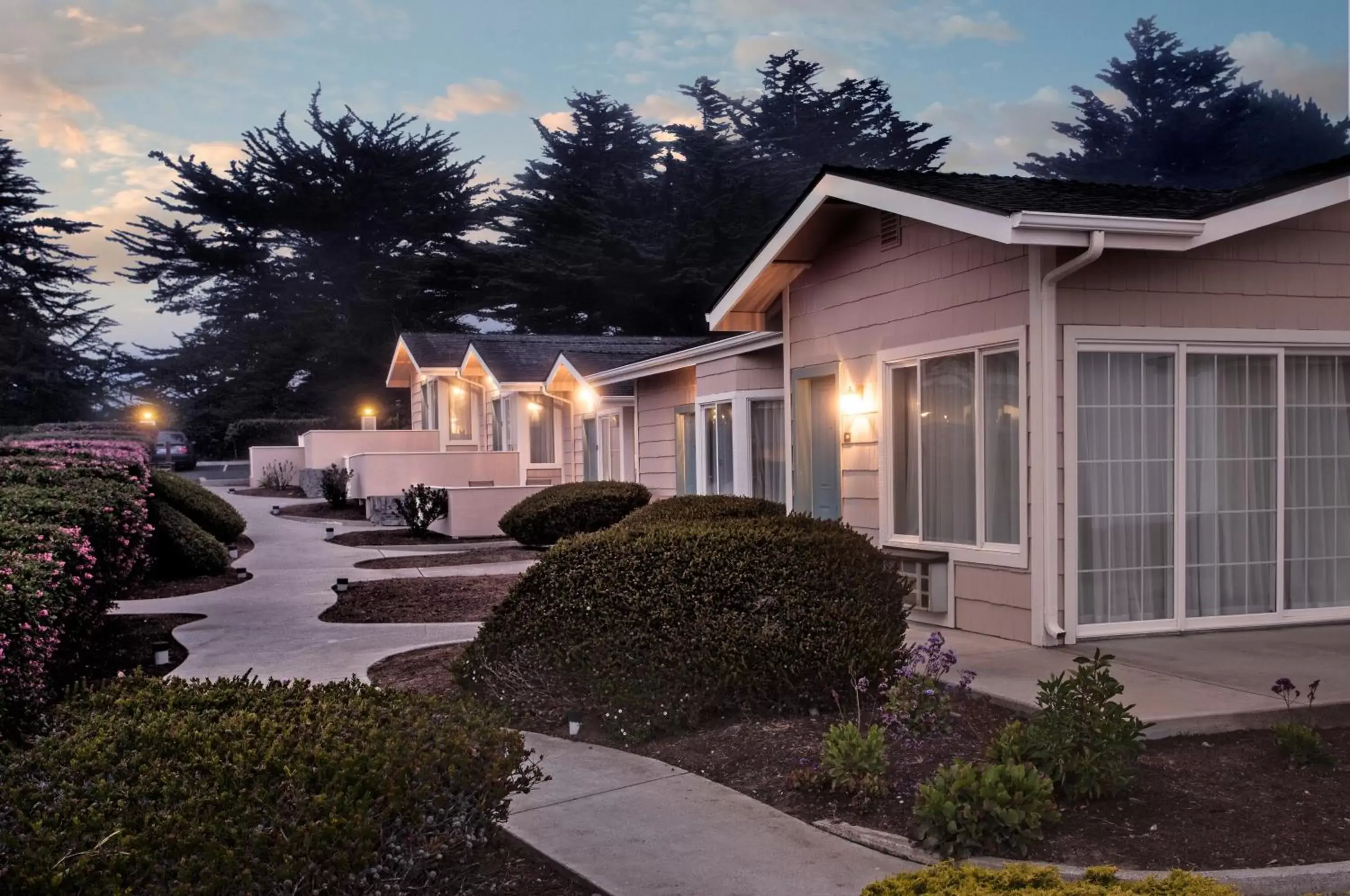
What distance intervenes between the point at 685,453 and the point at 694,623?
10.3m

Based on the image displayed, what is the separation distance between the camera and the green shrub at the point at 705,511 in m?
7.66

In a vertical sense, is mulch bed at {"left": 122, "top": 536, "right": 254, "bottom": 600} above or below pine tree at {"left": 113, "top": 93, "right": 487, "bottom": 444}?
below

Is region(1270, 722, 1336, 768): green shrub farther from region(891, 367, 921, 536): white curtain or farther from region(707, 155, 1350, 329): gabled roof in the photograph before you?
region(891, 367, 921, 536): white curtain

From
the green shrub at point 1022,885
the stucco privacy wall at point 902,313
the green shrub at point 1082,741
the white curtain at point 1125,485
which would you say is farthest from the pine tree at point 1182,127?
the green shrub at point 1022,885

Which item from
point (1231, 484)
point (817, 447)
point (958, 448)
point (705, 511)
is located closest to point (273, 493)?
point (817, 447)

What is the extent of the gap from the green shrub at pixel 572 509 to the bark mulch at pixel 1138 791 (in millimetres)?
10026

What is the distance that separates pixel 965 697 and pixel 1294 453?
4.08m

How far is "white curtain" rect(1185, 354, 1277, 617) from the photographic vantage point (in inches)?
324

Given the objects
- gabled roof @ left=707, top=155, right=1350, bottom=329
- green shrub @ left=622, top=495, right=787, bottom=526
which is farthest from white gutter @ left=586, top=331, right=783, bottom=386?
green shrub @ left=622, top=495, right=787, bottom=526

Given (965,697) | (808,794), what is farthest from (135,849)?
(965,697)

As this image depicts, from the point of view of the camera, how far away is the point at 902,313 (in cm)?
945

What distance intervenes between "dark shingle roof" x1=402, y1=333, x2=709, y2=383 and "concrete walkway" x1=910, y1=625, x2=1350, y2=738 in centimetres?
1150

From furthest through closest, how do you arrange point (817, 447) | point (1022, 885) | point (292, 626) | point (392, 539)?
point (392, 539), point (817, 447), point (292, 626), point (1022, 885)

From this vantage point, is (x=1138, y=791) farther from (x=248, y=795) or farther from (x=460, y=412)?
(x=460, y=412)
